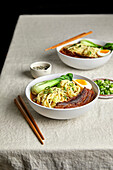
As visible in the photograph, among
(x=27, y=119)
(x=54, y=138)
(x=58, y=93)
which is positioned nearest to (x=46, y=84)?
(x=58, y=93)

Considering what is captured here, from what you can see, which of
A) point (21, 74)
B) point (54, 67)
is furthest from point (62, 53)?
point (21, 74)

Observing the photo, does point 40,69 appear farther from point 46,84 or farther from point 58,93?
point 58,93

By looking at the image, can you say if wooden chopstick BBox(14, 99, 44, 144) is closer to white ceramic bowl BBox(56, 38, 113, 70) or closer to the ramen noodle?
the ramen noodle

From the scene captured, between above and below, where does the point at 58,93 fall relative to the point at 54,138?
above

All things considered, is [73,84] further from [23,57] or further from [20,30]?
[20,30]

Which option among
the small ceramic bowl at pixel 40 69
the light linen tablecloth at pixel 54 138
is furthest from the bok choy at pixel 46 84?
the small ceramic bowl at pixel 40 69

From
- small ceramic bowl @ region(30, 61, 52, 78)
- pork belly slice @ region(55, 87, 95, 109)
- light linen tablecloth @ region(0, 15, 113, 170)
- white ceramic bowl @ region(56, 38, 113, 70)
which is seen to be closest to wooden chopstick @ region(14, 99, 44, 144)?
light linen tablecloth @ region(0, 15, 113, 170)

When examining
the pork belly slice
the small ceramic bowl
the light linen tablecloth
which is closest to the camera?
the light linen tablecloth

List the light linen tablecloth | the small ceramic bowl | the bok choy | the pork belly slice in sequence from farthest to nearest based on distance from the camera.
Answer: the small ceramic bowl
the bok choy
the pork belly slice
the light linen tablecloth
